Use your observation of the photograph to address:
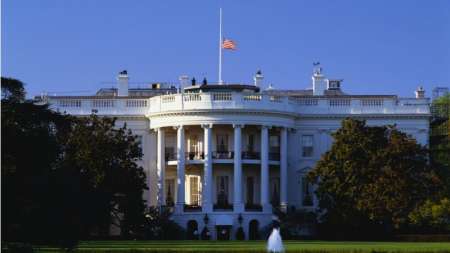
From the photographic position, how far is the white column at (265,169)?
3162 inches

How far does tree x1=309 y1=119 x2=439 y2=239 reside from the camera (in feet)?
237

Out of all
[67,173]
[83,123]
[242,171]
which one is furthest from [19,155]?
[242,171]

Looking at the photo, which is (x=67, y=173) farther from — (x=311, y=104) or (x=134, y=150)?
(x=311, y=104)

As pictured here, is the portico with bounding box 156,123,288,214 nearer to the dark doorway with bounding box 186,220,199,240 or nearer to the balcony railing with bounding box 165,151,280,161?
the balcony railing with bounding box 165,151,280,161

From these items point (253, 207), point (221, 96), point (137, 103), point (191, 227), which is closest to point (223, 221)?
point (191, 227)

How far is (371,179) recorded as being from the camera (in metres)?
73.4

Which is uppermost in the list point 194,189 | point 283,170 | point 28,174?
point 283,170

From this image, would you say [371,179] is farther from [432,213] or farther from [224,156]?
[224,156]

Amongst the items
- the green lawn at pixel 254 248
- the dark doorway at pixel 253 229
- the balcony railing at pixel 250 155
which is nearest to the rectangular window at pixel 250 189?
the balcony railing at pixel 250 155

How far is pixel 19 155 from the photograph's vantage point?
140ft

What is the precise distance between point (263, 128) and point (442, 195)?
552 inches

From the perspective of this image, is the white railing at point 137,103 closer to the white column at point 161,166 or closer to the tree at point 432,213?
the white column at point 161,166

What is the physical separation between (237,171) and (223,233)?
456 cm

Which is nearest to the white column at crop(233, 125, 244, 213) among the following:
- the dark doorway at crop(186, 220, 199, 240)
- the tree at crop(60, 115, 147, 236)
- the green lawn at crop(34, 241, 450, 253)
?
the dark doorway at crop(186, 220, 199, 240)
